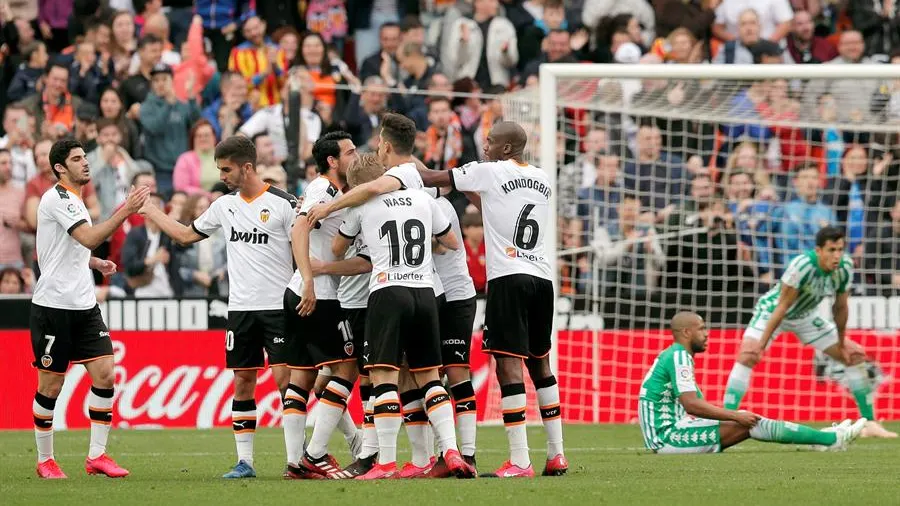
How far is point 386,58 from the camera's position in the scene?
2197 cm

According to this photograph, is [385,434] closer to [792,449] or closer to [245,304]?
[245,304]

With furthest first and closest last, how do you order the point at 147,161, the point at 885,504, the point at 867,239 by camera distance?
the point at 147,161
the point at 867,239
the point at 885,504

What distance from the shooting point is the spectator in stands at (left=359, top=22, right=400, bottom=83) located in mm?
21906

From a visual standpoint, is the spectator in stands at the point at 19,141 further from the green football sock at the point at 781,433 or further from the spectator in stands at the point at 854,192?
the green football sock at the point at 781,433

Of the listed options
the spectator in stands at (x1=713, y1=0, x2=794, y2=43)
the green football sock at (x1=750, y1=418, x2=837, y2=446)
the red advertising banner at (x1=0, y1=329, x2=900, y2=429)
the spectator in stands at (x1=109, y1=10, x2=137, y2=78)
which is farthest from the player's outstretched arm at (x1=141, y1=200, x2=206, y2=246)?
the spectator in stands at (x1=713, y1=0, x2=794, y2=43)

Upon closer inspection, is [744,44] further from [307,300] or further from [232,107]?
[307,300]

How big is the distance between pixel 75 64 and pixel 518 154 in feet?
40.7

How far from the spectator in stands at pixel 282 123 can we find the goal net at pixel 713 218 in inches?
120

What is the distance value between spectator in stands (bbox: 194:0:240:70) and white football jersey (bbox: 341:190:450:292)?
1307 cm

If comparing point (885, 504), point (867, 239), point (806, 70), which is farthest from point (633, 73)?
point (885, 504)

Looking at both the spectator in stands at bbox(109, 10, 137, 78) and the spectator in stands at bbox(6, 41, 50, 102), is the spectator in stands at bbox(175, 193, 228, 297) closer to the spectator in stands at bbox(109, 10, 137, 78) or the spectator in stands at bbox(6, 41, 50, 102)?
the spectator in stands at bbox(109, 10, 137, 78)

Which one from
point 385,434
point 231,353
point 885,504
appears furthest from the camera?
point 231,353

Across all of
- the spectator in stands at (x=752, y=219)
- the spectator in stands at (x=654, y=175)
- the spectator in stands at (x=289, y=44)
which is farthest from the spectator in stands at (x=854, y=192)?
the spectator in stands at (x=289, y=44)

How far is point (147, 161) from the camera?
67.3 feet
